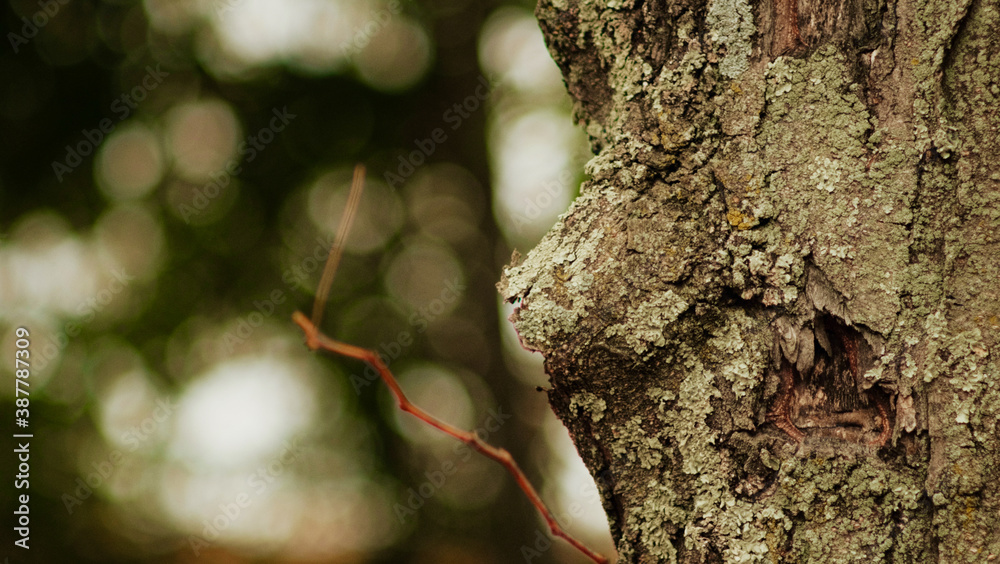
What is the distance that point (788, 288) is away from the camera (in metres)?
0.79

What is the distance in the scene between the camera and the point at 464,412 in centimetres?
507

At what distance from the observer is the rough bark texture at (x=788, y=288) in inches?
28.3

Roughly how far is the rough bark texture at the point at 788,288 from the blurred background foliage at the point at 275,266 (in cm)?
317

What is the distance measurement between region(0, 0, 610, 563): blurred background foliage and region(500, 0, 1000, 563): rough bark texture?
3.17 meters

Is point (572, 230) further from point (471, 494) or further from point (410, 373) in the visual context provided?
point (471, 494)

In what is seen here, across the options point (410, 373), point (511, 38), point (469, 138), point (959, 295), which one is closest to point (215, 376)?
point (410, 373)

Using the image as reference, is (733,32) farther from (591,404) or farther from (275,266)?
(275,266)

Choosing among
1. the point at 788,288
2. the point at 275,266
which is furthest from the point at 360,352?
the point at 275,266

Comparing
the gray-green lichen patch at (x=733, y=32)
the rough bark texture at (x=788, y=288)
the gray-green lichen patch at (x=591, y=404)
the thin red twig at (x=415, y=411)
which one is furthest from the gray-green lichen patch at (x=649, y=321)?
the gray-green lichen patch at (x=733, y=32)

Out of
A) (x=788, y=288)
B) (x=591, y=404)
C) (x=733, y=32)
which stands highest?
(x=733, y=32)

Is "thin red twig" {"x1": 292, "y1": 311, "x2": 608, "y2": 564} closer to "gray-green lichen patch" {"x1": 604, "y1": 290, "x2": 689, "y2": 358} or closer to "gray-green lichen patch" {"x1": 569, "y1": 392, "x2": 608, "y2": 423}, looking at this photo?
"gray-green lichen patch" {"x1": 569, "y1": 392, "x2": 608, "y2": 423}

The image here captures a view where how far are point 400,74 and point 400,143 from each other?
0.64 metres

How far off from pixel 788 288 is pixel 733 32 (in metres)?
0.42

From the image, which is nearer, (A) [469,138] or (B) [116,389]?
(B) [116,389]
